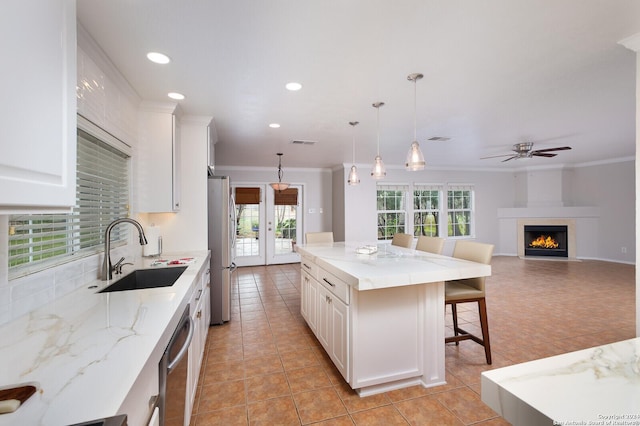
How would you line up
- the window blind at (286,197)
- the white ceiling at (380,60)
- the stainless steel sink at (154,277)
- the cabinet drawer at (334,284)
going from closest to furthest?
the white ceiling at (380,60) < the cabinet drawer at (334,284) < the stainless steel sink at (154,277) < the window blind at (286,197)

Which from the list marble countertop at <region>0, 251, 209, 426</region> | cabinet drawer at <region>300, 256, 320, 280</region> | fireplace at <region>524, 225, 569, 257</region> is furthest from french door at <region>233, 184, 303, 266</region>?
fireplace at <region>524, 225, 569, 257</region>

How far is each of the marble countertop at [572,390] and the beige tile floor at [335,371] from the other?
4.49ft

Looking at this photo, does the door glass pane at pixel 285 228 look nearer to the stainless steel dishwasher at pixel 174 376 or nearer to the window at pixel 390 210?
the window at pixel 390 210

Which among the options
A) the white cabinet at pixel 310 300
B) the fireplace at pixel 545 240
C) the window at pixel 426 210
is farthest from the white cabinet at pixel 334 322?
the fireplace at pixel 545 240

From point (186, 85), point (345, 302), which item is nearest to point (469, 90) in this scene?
point (345, 302)

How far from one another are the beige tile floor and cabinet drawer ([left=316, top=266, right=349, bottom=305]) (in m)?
0.68

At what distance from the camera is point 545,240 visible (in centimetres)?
737

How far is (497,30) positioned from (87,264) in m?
2.90

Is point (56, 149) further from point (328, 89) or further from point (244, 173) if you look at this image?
point (244, 173)

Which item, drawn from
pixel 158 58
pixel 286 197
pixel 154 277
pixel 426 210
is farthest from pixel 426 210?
pixel 158 58

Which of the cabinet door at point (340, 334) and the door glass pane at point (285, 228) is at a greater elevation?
the door glass pane at point (285, 228)

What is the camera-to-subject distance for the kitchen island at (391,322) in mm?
1910

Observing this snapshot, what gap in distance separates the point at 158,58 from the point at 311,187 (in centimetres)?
524

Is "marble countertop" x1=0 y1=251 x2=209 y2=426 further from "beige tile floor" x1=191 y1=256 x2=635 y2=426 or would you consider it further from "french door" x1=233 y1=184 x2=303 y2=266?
"french door" x1=233 y1=184 x2=303 y2=266
